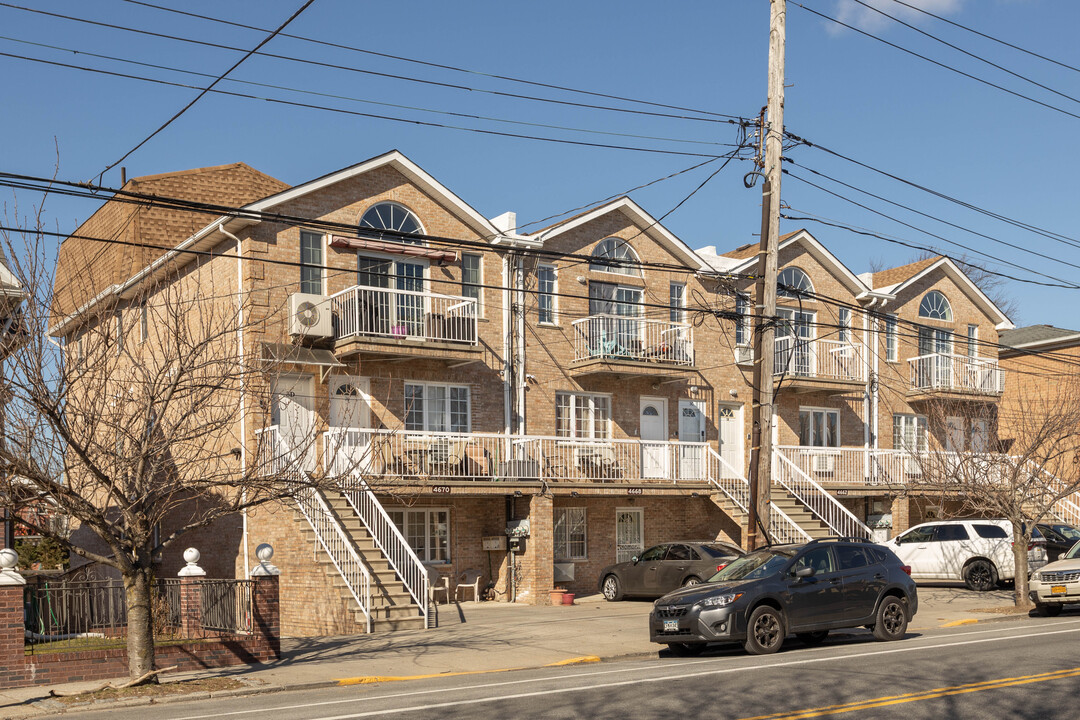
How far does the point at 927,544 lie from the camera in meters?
26.5

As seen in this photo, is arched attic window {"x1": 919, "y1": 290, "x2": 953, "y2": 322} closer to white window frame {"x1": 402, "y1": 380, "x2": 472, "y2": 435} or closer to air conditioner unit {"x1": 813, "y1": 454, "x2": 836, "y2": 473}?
air conditioner unit {"x1": 813, "y1": 454, "x2": 836, "y2": 473}

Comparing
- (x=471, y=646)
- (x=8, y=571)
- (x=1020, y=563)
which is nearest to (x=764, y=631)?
(x=471, y=646)

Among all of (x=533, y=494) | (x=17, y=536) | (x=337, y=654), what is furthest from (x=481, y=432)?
(x=17, y=536)

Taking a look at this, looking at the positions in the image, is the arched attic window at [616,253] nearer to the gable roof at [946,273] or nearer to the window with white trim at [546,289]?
the window with white trim at [546,289]

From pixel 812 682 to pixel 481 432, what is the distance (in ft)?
49.1

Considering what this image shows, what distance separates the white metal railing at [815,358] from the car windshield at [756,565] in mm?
14468

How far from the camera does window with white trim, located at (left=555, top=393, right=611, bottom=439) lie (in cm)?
2830

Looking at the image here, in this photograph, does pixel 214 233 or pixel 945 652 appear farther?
pixel 214 233

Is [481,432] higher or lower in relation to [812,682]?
higher

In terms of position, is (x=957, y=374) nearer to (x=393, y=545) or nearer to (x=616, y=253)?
(x=616, y=253)

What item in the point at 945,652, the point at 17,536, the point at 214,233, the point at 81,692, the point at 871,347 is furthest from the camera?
the point at 871,347

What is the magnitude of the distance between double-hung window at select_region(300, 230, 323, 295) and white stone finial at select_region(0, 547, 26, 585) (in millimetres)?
10917

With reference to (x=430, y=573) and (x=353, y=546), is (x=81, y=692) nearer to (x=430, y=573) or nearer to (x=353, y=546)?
(x=353, y=546)

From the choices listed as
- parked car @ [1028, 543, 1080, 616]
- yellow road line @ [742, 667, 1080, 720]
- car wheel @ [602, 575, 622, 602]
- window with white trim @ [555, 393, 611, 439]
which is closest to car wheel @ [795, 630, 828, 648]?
yellow road line @ [742, 667, 1080, 720]
